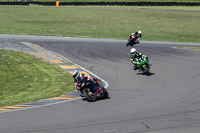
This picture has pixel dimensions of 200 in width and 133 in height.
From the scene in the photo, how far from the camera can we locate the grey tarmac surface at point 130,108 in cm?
1189

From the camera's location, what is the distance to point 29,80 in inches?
848

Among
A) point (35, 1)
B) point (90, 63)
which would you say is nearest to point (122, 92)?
point (90, 63)

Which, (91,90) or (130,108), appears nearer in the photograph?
(130,108)

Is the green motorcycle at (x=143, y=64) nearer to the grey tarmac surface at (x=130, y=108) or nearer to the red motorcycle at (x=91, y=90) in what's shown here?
the grey tarmac surface at (x=130, y=108)

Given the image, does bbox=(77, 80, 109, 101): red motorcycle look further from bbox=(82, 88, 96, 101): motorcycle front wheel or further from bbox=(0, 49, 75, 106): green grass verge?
bbox=(0, 49, 75, 106): green grass verge

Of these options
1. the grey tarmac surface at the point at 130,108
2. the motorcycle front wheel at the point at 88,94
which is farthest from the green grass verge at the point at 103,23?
the motorcycle front wheel at the point at 88,94

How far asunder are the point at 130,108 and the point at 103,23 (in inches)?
1755

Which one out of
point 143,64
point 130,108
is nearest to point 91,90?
point 130,108

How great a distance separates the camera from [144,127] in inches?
462

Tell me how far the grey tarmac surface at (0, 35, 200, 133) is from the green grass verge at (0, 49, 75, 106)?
2.46m

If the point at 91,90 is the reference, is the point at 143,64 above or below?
below

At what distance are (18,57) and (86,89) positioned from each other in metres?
12.9

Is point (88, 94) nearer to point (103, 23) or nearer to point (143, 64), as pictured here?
point (143, 64)

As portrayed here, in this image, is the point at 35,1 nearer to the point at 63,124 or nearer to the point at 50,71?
the point at 50,71
